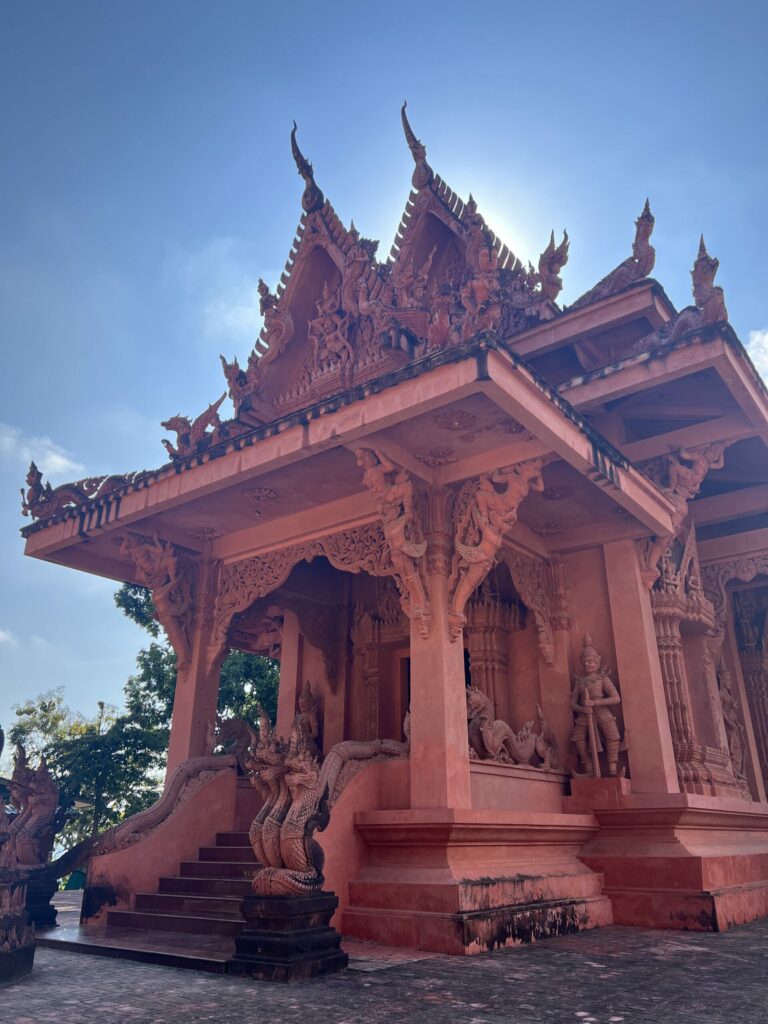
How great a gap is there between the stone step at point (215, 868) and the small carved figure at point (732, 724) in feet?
20.4

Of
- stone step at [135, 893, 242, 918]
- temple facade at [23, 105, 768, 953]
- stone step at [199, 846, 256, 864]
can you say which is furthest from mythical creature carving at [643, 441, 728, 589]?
stone step at [135, 893, 242, 918]

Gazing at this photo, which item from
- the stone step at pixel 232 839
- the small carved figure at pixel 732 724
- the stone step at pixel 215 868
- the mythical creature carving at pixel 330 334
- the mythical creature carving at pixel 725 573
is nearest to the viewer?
the stone step at pixel 215 868

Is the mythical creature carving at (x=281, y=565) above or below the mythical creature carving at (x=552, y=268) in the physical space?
below

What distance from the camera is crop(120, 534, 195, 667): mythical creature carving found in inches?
335

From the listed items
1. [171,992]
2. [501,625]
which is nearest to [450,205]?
[501,625]

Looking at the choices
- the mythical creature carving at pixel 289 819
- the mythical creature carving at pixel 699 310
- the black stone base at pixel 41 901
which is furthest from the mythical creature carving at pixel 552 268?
the black stone base at pixel 41 901

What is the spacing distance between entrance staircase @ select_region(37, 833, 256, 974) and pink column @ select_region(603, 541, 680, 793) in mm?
3821

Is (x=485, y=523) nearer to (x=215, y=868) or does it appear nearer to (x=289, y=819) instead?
(x=289, y=819)

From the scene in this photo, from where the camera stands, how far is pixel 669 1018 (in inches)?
142

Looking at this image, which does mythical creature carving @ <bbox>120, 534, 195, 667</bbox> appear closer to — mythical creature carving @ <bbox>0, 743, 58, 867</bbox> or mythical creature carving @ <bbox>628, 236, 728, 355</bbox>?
mythical creature carving @ <bbox>0, 743, 58, 867</bbox>

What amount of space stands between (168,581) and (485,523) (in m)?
4.01

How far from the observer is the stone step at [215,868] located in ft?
22.9

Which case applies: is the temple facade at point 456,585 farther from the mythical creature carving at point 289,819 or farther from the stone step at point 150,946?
the stone step at point 150,946

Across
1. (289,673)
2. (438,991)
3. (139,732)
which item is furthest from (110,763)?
(438,991)
